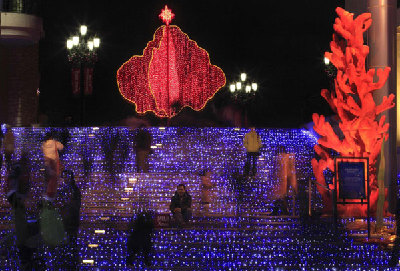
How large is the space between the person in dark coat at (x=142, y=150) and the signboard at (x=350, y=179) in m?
8.71

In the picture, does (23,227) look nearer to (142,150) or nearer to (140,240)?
(140,240)

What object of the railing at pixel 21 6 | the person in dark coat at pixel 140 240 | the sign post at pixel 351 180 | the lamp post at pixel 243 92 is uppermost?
the railing at pixel 21 6

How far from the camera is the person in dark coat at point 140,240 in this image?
40.0 feet

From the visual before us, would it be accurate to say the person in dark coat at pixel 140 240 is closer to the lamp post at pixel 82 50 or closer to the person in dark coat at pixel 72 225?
the person in dark coat at pixel 72 225

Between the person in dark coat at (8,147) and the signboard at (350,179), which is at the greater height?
the person in dark coat at (8,147)

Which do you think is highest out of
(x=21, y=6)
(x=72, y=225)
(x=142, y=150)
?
(x=21, y=6)

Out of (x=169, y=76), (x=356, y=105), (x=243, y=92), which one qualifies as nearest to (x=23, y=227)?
(x=356, y=105)

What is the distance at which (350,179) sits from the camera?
46.4 ft

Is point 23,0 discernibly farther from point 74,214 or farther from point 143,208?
point 74,214

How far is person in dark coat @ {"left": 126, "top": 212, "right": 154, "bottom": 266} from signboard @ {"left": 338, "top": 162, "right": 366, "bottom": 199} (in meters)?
3.83

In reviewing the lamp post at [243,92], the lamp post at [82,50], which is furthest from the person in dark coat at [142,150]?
the lamp post at [243,92]

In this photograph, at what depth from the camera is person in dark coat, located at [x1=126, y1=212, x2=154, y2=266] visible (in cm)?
1219

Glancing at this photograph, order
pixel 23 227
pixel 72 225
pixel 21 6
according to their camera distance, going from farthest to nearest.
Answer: pixel 21 6, pixel 72 225, pixel 23 227

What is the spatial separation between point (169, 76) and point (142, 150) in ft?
29.8
